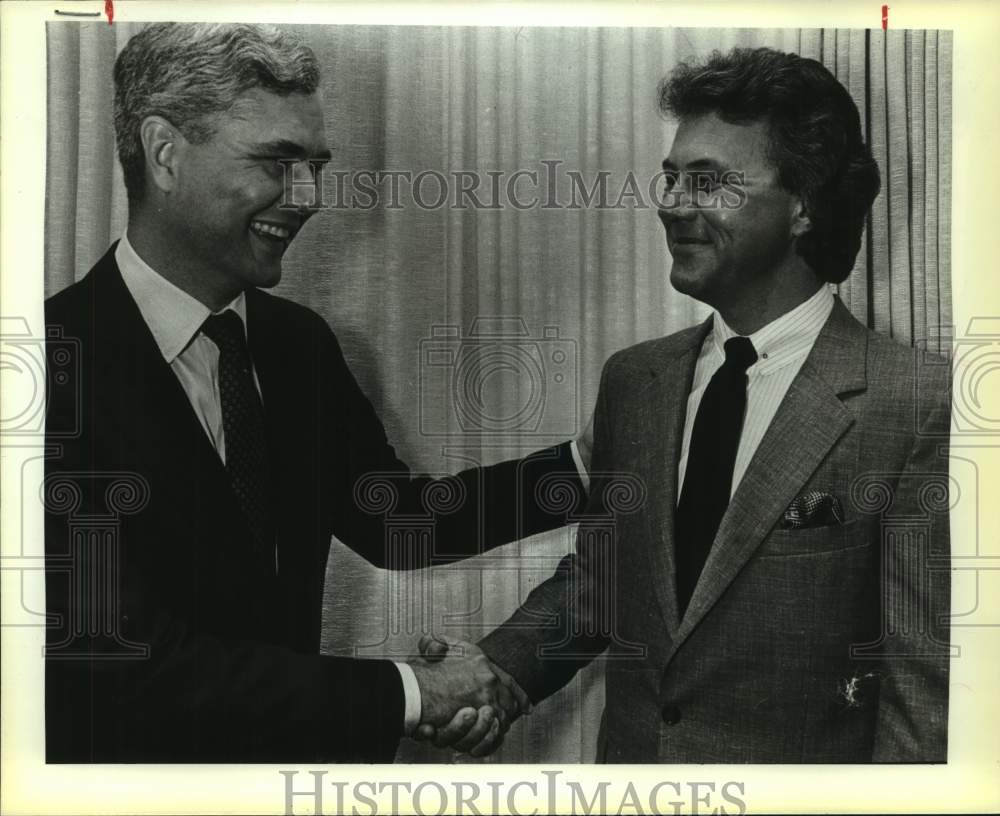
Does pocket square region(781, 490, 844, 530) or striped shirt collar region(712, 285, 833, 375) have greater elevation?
striped shirt collar region(712, 285, 833, 375)

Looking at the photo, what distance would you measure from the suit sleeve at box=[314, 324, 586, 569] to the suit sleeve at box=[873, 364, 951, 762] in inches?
33.9

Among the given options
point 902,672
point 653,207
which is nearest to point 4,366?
point 653,207

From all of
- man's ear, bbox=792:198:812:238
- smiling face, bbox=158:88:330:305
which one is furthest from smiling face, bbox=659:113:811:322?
smiling face, bbox=158:88:330:305

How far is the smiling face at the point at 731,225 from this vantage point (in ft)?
9.13

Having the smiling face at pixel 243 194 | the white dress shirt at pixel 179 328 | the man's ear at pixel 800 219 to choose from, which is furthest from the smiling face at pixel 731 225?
the white dress shirt at pixel 179 328

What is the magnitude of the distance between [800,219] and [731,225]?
0.60ft

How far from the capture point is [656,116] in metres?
2.84

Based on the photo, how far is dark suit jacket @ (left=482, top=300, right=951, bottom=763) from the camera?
2768mm

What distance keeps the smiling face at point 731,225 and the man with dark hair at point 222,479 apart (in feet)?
2.02

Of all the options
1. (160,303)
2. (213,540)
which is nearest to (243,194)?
(160,303)

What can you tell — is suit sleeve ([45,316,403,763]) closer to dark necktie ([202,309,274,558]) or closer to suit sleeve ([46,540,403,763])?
suit sleeve ([46,540,403,763])

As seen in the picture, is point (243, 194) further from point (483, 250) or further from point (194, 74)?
point (483, 250)

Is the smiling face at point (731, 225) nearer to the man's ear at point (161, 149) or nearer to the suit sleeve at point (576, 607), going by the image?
the suit sleeve at point (576, 607)

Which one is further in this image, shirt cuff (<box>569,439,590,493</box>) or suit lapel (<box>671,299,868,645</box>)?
shirt cuff (<box>569,439,590,493</box>)
